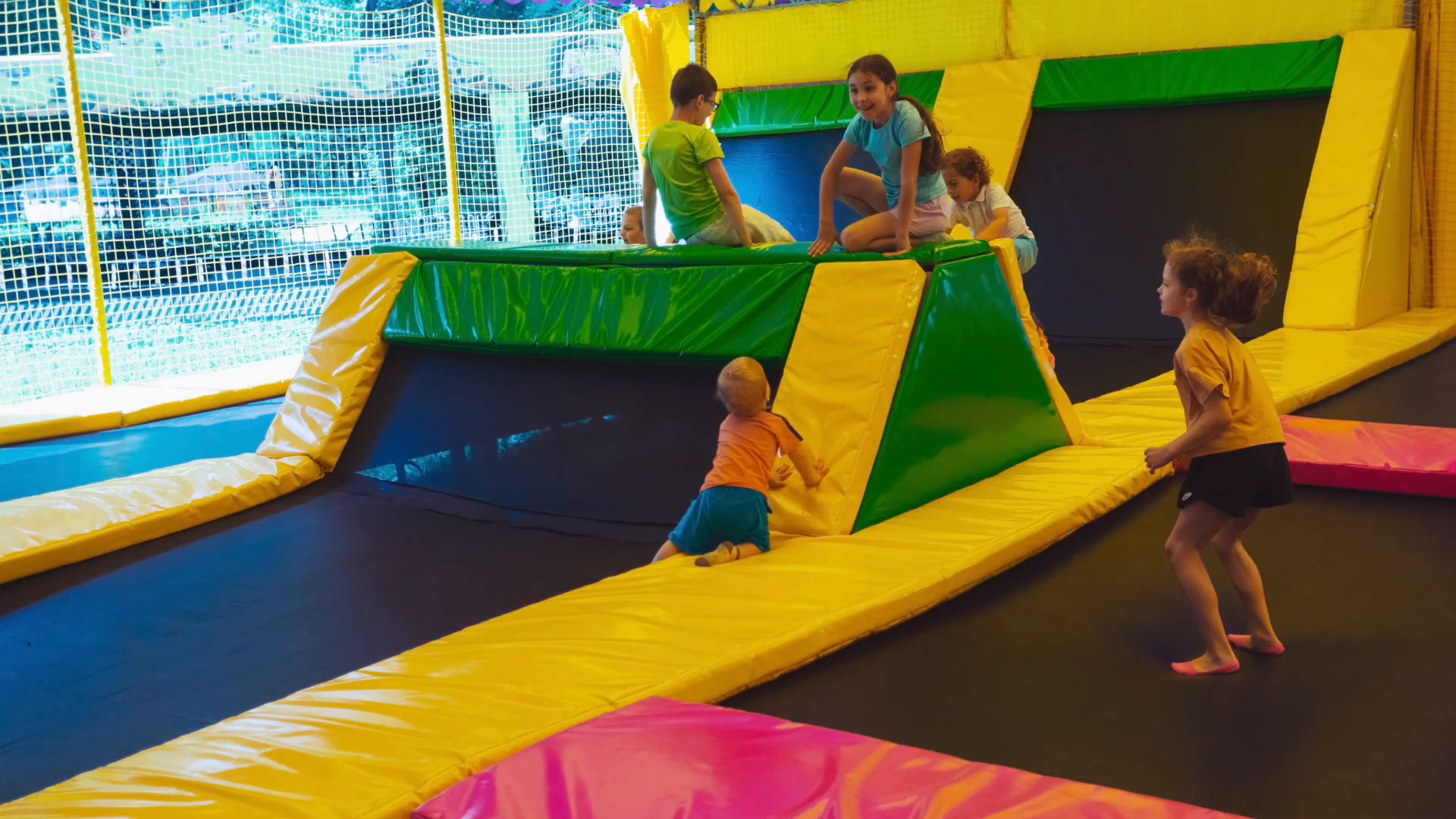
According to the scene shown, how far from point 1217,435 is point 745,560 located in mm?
1118

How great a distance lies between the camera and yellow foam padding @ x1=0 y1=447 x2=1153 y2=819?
5.81ft

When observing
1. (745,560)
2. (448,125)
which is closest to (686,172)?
(745,560)

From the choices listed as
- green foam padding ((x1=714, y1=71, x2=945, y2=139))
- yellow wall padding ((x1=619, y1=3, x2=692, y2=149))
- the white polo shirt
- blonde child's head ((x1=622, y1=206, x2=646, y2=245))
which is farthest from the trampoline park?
yellow wall padding ((x1=619, y1=3, x2=692, y2=149))

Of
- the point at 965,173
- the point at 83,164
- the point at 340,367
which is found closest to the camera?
the point at 340,367

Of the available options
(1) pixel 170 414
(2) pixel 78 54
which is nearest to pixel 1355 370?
(1) pixel 170 414

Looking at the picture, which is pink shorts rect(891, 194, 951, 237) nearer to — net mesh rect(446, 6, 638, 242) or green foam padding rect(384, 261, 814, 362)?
green foam padding rect(384, 261, 814, 362)

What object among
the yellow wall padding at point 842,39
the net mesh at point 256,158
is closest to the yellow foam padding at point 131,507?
the net mesh at point 256,158

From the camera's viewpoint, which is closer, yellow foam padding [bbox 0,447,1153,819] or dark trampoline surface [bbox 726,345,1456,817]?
yellow foam padding [bbox 0,447,1153,819]

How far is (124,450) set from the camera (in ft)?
16.3

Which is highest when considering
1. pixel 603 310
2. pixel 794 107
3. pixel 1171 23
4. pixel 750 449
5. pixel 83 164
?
pixel 1171 23

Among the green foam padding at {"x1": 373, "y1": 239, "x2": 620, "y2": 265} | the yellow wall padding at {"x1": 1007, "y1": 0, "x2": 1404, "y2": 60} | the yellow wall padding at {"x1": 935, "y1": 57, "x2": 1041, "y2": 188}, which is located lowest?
the green foam padding at {"x1": 373, "y1": 239, "x2": 620, "y2": 265}

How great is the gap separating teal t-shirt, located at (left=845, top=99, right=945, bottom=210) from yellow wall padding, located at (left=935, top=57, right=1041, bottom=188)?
125 inches

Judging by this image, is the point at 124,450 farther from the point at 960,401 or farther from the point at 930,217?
the point at 960,401

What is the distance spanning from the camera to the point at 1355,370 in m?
4.91
